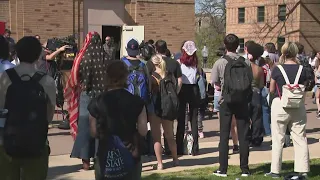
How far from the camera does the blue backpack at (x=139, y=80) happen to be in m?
7.57

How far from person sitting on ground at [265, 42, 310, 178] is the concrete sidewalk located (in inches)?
61.2

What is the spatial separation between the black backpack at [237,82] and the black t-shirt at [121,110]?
2.91 m

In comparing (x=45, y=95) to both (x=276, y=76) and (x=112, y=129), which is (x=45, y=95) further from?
(x=276, y=76)

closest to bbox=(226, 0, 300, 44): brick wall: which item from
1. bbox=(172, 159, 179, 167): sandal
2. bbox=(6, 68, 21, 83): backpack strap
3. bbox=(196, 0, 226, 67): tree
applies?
bbox=(196, 0, 226, 67): tree

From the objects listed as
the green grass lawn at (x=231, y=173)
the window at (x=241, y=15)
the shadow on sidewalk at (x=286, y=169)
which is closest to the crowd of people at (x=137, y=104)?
the green grass lawn at (x=231, y=173)

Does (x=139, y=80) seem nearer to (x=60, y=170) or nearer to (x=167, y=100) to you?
(x=167, y=100)

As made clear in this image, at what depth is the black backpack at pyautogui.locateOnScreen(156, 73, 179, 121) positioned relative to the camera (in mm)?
8086

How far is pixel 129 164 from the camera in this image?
4.62m

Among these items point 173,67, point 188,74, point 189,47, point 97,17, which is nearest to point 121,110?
point 173,67

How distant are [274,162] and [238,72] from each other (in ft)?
4.43

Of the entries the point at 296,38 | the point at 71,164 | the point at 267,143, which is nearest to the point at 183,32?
the point at 267,143

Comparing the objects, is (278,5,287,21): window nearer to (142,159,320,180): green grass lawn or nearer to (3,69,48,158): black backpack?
(142,159,320,180): green grass lawn

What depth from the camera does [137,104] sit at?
4672 mm

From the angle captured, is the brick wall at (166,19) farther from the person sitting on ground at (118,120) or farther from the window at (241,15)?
the window at (241,15)
